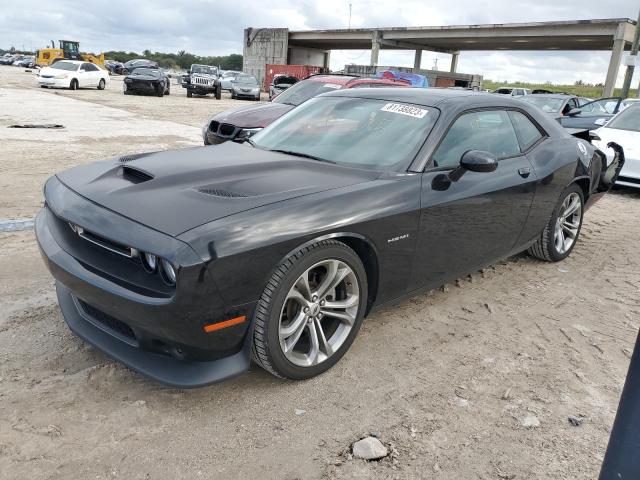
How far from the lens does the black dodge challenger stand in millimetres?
2279

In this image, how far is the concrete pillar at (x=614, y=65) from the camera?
110 ft

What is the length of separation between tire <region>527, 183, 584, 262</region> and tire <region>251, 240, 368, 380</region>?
243cm

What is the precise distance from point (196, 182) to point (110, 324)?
0.84m

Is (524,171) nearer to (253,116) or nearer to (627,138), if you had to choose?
(253,116)

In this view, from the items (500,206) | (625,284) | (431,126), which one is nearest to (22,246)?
(431,126)

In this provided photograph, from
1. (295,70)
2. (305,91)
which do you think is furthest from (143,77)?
(305,91)

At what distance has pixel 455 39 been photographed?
45.0 m

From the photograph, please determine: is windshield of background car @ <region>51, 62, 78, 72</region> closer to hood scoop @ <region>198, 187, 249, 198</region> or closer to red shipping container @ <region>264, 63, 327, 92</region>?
red shipping container @ <region>264, 63, 327, 92</region>

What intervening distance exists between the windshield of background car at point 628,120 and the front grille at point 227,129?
6.25 meters

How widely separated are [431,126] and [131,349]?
2.19 meters

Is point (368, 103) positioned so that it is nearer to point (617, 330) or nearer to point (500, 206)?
point (500, 206)

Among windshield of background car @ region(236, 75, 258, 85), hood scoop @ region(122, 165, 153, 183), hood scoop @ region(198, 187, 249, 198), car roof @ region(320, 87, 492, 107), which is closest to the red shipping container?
windshield of background car @ region(236, 75, 258, 85)

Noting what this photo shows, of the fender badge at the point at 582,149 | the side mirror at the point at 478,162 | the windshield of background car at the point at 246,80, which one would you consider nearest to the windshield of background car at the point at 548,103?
the fender badge at the point at 582,149

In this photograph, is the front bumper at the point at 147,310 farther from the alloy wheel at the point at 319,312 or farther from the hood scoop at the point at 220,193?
the hood scoop at the point at 220,193
